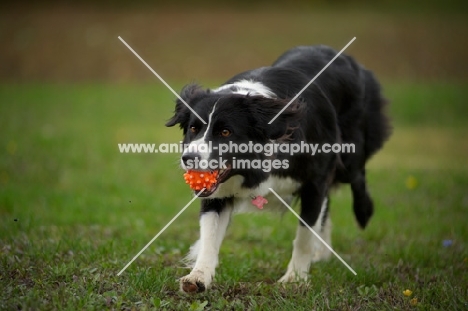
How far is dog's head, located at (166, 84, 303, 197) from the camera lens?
15.2ft

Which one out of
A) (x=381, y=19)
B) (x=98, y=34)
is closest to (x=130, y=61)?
(x=98, y=34)

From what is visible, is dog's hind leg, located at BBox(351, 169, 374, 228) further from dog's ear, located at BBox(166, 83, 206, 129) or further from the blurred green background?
dog's ear, located at BBox(166, 83, 206, 129)

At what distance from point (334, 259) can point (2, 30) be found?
73.5 feet

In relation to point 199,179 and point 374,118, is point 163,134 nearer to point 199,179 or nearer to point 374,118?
point 374,118

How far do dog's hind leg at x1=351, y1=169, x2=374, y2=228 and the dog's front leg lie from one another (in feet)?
6.01

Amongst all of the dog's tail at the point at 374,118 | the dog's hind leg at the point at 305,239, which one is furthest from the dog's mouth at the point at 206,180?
the dog's tail at the point at 374,118

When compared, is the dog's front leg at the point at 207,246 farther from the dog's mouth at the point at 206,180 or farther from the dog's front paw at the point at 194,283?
the dog's mouth at the point at 206,180

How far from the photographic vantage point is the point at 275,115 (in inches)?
195

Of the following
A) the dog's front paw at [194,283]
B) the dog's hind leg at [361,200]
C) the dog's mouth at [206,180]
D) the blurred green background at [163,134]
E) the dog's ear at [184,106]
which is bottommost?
the blurred green background at [163,134]

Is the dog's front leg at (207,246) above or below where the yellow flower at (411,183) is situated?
above

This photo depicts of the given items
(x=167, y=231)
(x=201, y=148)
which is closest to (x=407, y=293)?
(x=201, y=148)

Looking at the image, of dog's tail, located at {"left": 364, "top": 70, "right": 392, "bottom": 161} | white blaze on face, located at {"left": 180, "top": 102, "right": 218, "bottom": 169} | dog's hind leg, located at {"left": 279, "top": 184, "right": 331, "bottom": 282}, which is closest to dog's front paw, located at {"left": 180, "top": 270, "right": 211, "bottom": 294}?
white blaze on face, located at {"left": 180, "top": 102, "right": 218, "bottom": 169}

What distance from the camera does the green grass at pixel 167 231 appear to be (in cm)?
460

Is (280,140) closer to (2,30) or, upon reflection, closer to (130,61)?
(130,61)
